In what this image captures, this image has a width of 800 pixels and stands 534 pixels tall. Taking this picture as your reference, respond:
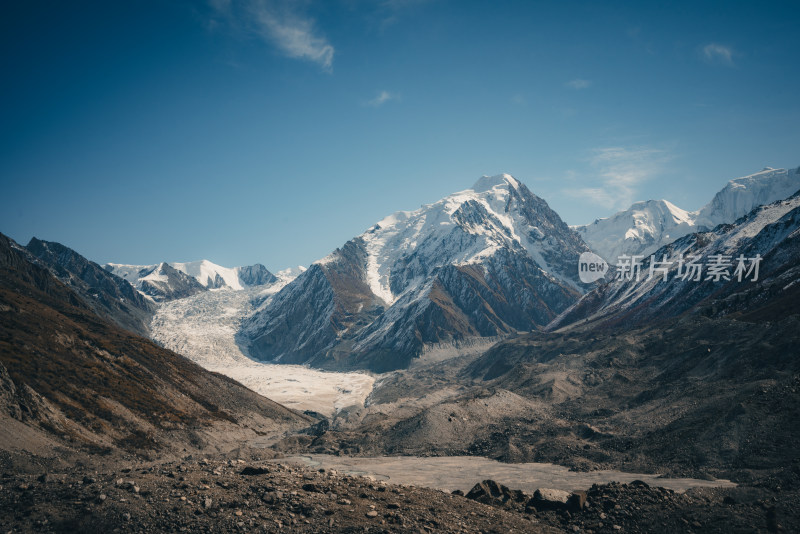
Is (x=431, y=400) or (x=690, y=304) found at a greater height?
(x=690, y=304)

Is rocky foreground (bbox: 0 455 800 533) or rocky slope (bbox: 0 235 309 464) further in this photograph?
rocky slope (bbox: 0 235 309 464)

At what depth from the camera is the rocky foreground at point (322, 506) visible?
2955 cm

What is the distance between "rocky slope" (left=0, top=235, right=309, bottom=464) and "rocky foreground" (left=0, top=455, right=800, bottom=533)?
107 feet

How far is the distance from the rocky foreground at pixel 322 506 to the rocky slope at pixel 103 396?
32.5 metres

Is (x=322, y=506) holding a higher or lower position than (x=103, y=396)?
higher

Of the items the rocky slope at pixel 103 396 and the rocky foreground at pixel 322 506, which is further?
the rocky slope at pixel 103 396

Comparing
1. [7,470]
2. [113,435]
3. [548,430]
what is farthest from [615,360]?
[7,470]

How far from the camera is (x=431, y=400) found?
166m

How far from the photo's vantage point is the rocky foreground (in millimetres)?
29547

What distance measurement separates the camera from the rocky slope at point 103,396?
230ft

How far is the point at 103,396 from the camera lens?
9112cm

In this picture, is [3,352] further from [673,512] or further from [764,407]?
[764,407]

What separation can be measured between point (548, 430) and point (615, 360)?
172 feet

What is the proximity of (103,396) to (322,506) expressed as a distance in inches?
2997
